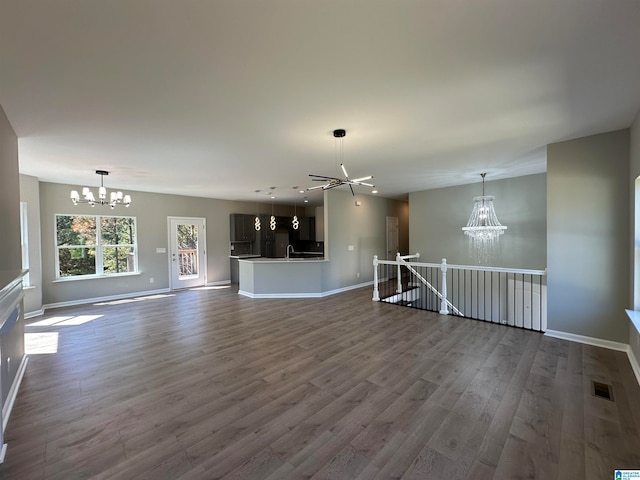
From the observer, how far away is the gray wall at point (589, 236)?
11.2 ft

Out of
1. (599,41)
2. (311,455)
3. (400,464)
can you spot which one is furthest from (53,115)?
(599,41)

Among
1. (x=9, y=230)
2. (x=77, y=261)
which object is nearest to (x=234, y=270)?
(x=77, y=261)

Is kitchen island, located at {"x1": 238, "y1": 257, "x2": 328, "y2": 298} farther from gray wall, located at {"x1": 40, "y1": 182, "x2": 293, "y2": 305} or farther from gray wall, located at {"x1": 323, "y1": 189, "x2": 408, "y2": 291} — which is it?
gray wall, located at {"x1": 40, "y1": 182, "x2": 293, "y2": 305}

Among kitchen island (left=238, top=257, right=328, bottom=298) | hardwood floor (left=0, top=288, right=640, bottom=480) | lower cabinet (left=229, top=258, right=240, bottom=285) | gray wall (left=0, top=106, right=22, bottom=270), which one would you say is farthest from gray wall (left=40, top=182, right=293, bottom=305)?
gray wall (left=0, top=106, right=22, bottom=270)

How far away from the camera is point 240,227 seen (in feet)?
29.4

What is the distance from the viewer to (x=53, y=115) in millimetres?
2732

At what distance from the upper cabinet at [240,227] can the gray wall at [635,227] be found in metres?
8.44

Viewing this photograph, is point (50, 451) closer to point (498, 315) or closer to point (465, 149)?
point (465, 149)

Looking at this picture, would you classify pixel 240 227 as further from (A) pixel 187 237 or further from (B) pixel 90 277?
(B) pixel 90 277

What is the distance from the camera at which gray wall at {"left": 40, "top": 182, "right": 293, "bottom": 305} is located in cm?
599

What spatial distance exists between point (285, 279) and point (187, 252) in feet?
11.4

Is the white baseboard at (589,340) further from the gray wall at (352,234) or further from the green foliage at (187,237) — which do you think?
the green foliage at (187,237)

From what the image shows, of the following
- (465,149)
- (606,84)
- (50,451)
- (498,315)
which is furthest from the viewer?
(498,315)

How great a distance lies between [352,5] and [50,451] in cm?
346
